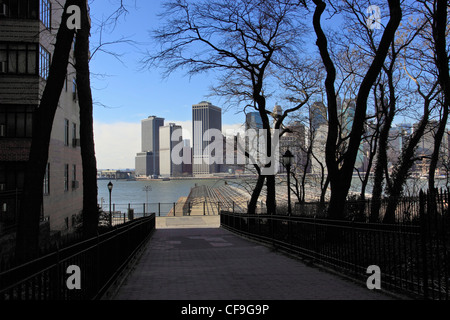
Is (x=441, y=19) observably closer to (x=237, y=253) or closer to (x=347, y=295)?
(x=237, y=253)

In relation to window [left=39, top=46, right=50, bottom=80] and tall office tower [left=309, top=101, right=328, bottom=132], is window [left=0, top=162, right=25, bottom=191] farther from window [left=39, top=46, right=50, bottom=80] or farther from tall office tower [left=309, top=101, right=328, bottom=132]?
tall office tower [left=309, top=101, right=328, bottom=132]

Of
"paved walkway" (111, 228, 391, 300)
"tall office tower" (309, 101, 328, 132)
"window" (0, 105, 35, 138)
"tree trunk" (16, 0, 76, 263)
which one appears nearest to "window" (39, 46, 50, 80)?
"window" (0, 105, 35, 138)

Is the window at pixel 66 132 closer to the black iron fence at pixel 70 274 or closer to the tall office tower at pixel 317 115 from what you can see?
the tall office tower at pixel 317 115

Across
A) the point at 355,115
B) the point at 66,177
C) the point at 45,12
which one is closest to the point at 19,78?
the point at 45,12

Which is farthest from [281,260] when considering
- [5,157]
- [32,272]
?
[5,157]

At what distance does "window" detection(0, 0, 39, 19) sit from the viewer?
2162cm

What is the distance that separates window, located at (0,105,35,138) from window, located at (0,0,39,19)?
187 inches

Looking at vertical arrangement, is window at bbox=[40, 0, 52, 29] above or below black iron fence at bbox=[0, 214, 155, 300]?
above

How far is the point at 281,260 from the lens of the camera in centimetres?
1075

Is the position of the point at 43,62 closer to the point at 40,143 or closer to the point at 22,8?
the point at 22,8

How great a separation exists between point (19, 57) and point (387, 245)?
802 inches

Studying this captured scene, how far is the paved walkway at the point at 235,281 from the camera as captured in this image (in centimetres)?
652

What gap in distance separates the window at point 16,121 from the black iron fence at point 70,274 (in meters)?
16.0
